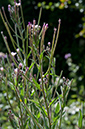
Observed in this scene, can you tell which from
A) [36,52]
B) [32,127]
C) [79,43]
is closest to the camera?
[36,52]

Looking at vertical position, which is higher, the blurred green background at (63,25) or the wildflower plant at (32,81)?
the blurred green background at (63,25)

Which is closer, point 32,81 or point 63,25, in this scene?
point 32,81

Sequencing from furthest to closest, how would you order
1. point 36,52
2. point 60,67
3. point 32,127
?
point 60,67 → point 32,127 → point 36,52

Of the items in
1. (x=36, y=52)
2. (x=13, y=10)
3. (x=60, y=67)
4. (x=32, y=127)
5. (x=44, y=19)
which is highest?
(x=44, y=19)

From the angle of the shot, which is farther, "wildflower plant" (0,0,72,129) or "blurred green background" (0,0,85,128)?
"blurred green background" (0,0,85,128)

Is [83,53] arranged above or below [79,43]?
below

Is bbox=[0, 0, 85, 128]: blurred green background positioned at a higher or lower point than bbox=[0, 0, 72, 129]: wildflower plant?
higher

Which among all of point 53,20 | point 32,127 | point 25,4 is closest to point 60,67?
point 53,20

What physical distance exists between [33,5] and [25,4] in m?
0.15

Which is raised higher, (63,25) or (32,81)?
(63,25)

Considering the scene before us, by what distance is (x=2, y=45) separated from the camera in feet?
10.4

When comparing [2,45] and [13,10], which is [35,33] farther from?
[2,45]

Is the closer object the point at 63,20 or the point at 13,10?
the point at 13,10

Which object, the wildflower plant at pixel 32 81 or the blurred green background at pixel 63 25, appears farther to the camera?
the blurred green background at pixel 63 25
